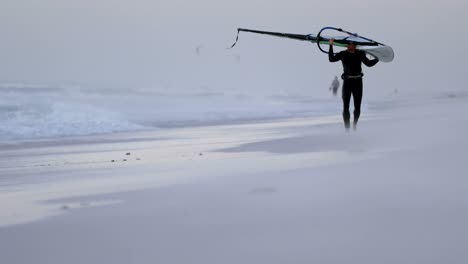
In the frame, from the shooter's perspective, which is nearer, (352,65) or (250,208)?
(250,208)

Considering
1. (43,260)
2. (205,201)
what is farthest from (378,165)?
(43,260)

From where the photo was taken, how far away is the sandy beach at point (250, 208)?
3.08 m

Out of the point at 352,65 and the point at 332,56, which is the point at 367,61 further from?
the point at 332,56

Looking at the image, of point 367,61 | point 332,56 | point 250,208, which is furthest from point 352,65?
point 250,208

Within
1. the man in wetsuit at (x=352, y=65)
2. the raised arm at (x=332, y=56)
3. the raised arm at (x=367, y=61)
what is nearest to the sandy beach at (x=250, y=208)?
the raised arm at (x=332, y=56)

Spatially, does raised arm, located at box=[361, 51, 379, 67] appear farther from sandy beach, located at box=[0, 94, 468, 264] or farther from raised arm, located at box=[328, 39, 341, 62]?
sandy beach, located at box=[0, 94, 468, 264]

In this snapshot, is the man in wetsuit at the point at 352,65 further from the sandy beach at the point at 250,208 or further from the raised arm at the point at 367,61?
the sandy beach at the point at 250,208

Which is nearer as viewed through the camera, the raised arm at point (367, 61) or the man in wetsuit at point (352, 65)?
the man in wetsuit at point (352, 65)

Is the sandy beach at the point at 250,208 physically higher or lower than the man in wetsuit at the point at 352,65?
lower

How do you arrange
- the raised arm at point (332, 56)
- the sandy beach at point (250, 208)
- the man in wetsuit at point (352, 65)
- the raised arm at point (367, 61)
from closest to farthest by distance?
the sandy beach at point (250, 208) → the raised arm at point (332, 56) → the man in wetsuit at point (352, 65) → the raised arm at point (367, 61)

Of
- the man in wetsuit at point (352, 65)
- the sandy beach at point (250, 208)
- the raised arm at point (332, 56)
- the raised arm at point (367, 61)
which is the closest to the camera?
the sandy beach at point (250, 208)

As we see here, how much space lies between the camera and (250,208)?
403 centimetres

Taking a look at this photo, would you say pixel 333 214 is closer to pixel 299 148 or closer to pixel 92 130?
pixel 299 148

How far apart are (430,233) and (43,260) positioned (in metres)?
1.77
